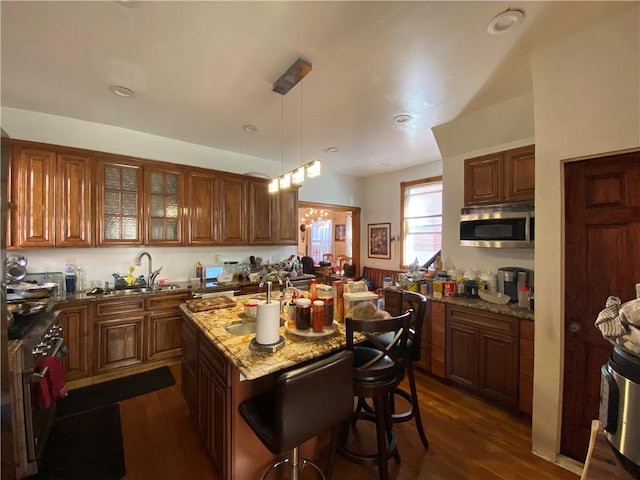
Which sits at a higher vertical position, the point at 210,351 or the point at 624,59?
the point at 624,59

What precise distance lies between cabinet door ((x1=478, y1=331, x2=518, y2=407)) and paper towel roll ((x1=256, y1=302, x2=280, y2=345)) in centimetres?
211

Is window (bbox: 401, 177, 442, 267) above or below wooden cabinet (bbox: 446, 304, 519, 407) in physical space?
above

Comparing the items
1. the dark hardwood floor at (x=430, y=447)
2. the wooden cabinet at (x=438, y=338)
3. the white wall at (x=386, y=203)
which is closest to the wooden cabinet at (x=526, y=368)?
the dark hardwood floor at (x=430, y=447)

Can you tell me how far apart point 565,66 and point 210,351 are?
2.99 meters

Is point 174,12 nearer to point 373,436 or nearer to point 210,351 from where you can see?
point 210,351

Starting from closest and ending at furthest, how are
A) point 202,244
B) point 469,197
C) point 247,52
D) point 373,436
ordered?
1. point 247,52
2. point 373,436
3. point 469,197
4. point 202,244

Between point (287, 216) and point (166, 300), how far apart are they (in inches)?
86.5

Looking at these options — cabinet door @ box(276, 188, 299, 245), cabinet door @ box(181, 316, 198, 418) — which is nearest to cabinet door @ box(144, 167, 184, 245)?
cabinet door @ box(276, 188, 299, 245)

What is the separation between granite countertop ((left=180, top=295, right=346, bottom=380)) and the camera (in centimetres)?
127

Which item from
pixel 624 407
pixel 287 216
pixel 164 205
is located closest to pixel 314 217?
pixel 287 216

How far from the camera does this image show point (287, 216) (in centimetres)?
461

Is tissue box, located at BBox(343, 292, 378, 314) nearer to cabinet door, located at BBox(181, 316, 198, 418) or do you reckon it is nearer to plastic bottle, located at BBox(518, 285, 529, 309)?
cabinet door, located at BBox(181, 316, 198, 418)

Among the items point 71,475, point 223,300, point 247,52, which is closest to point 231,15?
point 247,52

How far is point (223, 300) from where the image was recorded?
2391 millimetres
